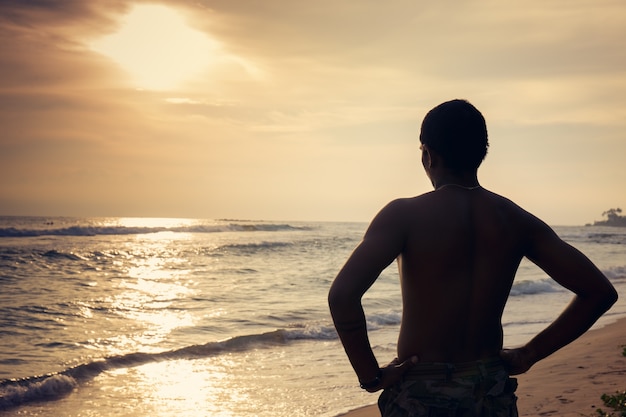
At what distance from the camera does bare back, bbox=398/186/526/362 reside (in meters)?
2.37

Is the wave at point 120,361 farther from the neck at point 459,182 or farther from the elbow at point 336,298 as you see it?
the neck at point 459,182

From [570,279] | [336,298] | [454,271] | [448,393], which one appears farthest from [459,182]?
[448,393]

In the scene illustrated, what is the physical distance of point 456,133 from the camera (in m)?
2.47

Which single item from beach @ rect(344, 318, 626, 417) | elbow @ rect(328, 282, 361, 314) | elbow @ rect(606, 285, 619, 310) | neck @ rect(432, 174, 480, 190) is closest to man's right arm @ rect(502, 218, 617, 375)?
elbow @ rect(606, 285, 619, 310)

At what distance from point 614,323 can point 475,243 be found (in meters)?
12.3

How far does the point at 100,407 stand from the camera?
25.7ft

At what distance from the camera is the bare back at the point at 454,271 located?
93.2 inches

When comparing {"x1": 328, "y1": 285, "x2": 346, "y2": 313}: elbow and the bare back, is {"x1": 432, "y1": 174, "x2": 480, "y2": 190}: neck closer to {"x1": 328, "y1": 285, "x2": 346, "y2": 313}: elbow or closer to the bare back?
the bare back

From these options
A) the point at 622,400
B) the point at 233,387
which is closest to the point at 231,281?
the point at 233,387

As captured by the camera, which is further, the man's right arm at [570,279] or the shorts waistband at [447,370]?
the man's right arm at [570,279]

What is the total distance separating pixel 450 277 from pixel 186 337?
1026 cm

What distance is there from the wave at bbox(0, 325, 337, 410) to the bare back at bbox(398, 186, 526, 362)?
7.11 m

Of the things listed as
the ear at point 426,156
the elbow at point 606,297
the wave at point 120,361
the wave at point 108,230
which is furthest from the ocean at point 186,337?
the wave at point 108,230

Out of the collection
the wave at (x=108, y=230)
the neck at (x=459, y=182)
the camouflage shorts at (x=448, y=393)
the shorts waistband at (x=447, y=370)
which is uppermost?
the neck at (x=459, y=182)
